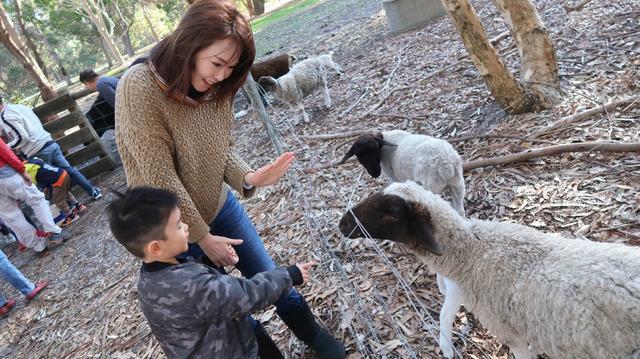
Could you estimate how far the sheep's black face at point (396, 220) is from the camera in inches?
108

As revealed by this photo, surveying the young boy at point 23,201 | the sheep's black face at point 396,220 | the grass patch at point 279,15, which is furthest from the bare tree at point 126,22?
the sheep's black face at point 396,220

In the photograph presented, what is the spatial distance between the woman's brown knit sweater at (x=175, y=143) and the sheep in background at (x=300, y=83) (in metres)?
6.23

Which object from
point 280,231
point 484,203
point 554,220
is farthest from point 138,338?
Answer: point 554,220

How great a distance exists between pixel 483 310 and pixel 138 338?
347 cm

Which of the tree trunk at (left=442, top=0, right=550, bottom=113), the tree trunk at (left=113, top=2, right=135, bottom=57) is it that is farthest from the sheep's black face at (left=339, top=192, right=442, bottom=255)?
the tree trunk at (left=113, top=2, right=135, bottom=57)

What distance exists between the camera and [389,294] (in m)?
3.44

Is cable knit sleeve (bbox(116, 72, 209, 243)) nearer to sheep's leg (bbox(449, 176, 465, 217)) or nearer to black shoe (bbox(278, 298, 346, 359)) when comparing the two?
black shoe (bbox(278, 298, 346, 359))

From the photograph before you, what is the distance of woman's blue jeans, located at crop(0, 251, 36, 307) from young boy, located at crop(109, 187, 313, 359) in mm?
5144

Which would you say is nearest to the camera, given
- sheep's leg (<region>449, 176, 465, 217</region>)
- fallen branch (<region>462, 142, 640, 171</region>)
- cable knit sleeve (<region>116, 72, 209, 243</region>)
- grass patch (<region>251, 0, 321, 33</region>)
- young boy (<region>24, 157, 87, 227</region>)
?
cable knit sleeve (<region>116, 72, 209, 243</region>)

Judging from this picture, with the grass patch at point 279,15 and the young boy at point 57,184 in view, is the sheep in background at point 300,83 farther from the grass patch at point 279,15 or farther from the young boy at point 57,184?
the grass patch at point 279,15

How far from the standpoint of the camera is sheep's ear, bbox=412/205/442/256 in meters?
2.58

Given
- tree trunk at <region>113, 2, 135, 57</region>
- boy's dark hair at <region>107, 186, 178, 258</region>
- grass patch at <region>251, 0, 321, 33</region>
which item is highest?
tree trunk at <region>113, 2, 135, 57</region>

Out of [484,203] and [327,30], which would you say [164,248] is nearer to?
[484,203]

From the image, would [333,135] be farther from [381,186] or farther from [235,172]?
[235,172]
